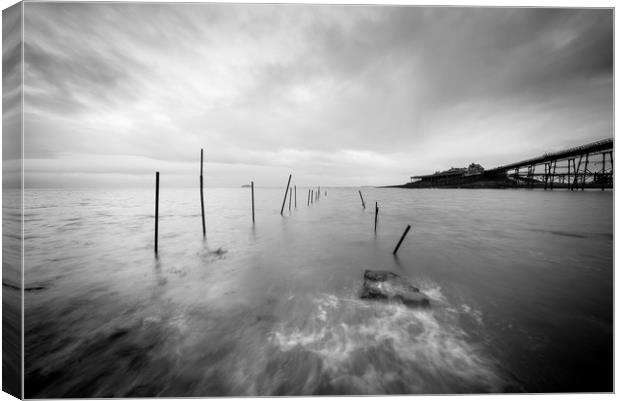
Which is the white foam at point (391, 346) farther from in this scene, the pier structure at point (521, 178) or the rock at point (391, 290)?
the pier structure at point (521, 178)

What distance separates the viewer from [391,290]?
4.89 meters

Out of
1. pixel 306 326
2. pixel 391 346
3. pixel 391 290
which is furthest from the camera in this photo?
pixel 391 290

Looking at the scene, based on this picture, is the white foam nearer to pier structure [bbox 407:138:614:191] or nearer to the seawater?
the seawater

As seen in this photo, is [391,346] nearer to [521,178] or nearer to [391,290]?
[391,290]

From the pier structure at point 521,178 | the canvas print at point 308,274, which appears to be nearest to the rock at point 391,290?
the canvas print at point 308,274

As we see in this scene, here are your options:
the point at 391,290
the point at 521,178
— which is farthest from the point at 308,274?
the point at 521,178

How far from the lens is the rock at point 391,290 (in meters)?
4.55

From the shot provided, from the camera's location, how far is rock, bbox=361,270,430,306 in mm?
4551

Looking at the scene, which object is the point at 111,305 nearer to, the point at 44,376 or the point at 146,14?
the point at 44,376

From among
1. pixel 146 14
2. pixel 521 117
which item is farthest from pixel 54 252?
pixel 521 117

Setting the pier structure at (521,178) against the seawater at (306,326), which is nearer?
the seawater at (306,326)

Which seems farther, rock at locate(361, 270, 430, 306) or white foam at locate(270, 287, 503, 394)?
rock at locate(361, 270, 430, 306)

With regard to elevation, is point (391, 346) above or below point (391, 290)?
below

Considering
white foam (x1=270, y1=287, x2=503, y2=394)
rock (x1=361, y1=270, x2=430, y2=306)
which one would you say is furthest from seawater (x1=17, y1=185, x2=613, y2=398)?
rock (x1=361, y1=270, x2=430, y2=306)
